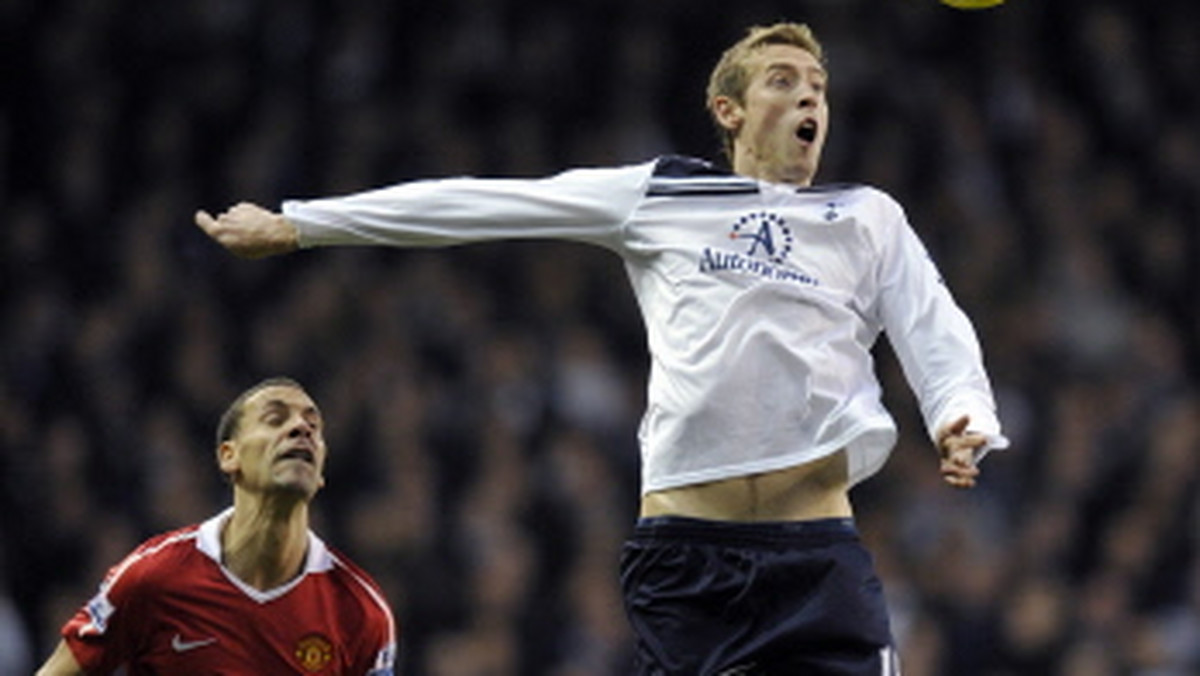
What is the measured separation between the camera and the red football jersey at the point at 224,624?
543cm

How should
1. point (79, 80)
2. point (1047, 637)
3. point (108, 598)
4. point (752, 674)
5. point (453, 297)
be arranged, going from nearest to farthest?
point (752, 674) → point (108, 598) → point (1047, 637) → point (453, 297) → point (79, 80)

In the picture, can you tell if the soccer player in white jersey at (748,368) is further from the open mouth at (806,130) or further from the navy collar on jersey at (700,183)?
the open mouth at (806,130)

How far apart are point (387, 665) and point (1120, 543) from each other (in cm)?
474

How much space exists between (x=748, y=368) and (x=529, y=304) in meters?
5.80

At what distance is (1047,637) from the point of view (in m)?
8.66

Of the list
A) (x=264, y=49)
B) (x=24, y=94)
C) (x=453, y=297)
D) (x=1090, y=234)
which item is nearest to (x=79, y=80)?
(x=24, y=94)

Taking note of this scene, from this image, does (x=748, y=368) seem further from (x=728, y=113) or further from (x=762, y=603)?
(x=728, y=113)

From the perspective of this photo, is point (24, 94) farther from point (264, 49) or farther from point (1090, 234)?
point (1090, 234)

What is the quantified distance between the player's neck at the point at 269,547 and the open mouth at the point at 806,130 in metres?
1.81

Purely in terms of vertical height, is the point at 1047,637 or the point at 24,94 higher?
the point at 24,94

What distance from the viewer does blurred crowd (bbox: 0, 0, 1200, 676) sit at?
28.7ft

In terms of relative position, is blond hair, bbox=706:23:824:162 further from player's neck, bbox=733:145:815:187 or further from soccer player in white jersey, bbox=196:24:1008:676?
soccer player in white jersey, bbox=196:24:1008:676

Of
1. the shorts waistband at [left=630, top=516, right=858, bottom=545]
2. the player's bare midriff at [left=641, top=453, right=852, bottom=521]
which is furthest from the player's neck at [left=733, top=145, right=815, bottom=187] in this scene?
the shorts waistband at [left=630, top=516, right=858, bottom=545]

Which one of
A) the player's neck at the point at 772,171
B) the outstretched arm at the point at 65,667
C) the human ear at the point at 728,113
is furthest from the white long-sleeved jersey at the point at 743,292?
the outstretched arm at the point at 65,667
